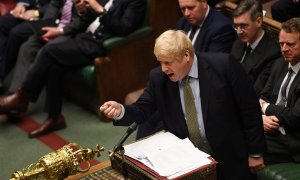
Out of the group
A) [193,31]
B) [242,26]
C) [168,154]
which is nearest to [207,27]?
[193,31]

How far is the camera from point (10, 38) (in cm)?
454

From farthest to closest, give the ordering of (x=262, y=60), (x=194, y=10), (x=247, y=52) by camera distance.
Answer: (x=194, y=10), (x=247, y=52), (x=262, y=60)

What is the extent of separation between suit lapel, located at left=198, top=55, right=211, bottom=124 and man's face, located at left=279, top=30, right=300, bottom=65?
2.05 ft

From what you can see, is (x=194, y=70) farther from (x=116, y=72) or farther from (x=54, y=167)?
(x=116, y=72)

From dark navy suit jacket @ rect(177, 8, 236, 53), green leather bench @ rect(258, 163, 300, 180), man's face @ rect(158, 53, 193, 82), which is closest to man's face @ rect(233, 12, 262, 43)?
dark navy suit jacket @ rect(177, 8, 236, 53)

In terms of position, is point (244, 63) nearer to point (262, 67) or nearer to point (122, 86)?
point (262, 67)

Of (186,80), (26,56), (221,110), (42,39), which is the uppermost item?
(186,80)

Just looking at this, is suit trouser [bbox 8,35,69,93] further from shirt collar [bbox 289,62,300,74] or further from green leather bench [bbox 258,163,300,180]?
green leather bench [bbox 258,163,300,180]

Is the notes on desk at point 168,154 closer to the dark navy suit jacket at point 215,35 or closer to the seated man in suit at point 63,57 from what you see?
the dark navy suit jacket at point 215,35

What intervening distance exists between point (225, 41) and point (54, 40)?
1375mm

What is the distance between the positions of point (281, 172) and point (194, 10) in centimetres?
114

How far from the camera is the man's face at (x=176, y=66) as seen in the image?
7.72 ft

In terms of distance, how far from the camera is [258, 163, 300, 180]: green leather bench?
8.85 feet

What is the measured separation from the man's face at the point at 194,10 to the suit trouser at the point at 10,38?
1.60m
